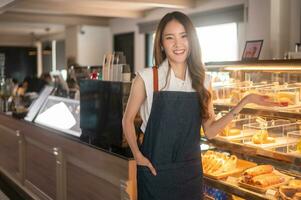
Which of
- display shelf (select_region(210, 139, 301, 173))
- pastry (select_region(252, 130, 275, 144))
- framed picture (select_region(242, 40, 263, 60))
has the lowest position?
display shelf (select_region(210, 139, 301, 173))

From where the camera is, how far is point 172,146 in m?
2.00

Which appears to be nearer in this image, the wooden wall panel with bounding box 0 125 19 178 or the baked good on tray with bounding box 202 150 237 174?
the baked good on tray with bounding box 202 150 237 174

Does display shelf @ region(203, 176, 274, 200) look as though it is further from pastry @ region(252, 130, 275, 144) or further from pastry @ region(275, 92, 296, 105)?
pastry @ region(275, 92, 296, 105)

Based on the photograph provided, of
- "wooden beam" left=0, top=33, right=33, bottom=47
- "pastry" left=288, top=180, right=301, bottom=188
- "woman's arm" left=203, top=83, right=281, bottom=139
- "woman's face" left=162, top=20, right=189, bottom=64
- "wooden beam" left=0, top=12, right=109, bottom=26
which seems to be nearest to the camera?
"woman's face" left=162, top=20, right=189, bottom=64

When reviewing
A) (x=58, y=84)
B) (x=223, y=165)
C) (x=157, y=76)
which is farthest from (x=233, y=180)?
(x=58, y=84)

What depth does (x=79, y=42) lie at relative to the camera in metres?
9.99

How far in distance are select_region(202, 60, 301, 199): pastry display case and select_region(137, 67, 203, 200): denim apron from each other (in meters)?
0.52

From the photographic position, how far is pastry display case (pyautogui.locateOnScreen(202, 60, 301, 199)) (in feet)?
7.55

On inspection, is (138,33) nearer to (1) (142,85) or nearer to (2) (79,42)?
(2) (79,42)

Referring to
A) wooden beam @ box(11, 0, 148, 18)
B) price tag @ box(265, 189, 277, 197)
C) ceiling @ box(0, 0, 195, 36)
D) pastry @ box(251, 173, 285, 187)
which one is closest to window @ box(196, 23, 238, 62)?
ceiling @ box(0, 0, 195, 36)

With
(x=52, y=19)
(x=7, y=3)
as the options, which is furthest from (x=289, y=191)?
(x=52, y=19)

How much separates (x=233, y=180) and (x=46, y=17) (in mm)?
7730

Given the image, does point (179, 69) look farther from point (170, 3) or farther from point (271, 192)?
point (170, 3)

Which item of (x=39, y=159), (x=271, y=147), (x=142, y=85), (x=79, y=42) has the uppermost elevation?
(x=79, y=42)
